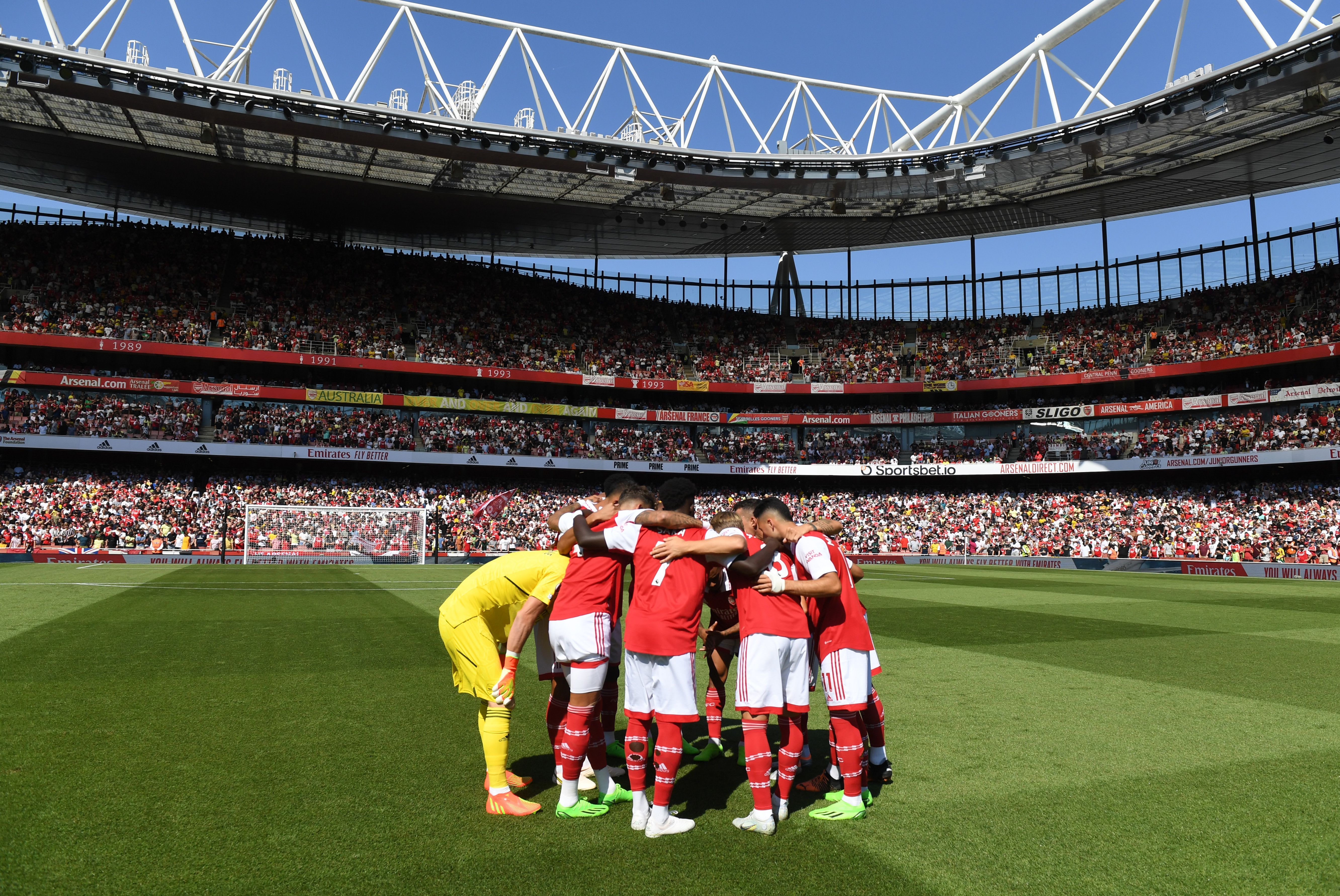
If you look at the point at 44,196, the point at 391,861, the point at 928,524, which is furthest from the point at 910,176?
the point at 44,196

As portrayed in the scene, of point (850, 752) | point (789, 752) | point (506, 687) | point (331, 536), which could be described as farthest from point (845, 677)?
point (331, 536)

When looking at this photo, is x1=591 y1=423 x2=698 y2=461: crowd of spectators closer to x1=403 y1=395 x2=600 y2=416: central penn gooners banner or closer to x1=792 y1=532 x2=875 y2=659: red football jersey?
x1=403 y1=395 x2=600 y2=416: central penn gooners banner

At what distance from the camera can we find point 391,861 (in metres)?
4.88

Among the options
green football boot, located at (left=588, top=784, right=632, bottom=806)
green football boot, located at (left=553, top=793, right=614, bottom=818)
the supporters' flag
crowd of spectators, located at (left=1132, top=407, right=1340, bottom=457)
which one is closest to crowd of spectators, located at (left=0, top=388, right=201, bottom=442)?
the supporters' flag

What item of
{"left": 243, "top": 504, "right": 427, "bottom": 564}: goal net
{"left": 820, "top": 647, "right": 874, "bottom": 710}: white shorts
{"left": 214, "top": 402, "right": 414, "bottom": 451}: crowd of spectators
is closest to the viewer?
{"left": 820, "top": 647, "right": 874, "bottom": 710}: white shorts

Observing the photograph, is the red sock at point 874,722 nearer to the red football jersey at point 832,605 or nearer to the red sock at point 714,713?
the red football jersey at point 832,605

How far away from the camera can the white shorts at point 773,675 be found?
5723mm

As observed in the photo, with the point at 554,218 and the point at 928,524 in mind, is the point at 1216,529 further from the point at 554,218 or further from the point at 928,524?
the point at 554,218

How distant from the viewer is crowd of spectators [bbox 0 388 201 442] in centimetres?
3997

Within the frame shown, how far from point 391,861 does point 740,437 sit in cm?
5056

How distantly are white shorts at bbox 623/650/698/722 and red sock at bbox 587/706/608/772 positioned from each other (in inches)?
18.0

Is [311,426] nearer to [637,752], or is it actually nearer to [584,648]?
[584,648]

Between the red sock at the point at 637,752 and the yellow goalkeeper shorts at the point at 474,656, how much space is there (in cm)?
104

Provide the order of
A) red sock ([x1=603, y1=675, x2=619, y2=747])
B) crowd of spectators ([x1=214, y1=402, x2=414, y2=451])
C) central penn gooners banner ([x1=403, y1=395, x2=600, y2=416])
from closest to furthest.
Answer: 1. red sock ([x1=603, y1=675, x2=619, y2=747])
2. crowd of spectators ([x1=214, y1=402, x2=414, y2=451])
3. central penn gooners banner ([x1=403, y1=395, x2=600, y2=416])
